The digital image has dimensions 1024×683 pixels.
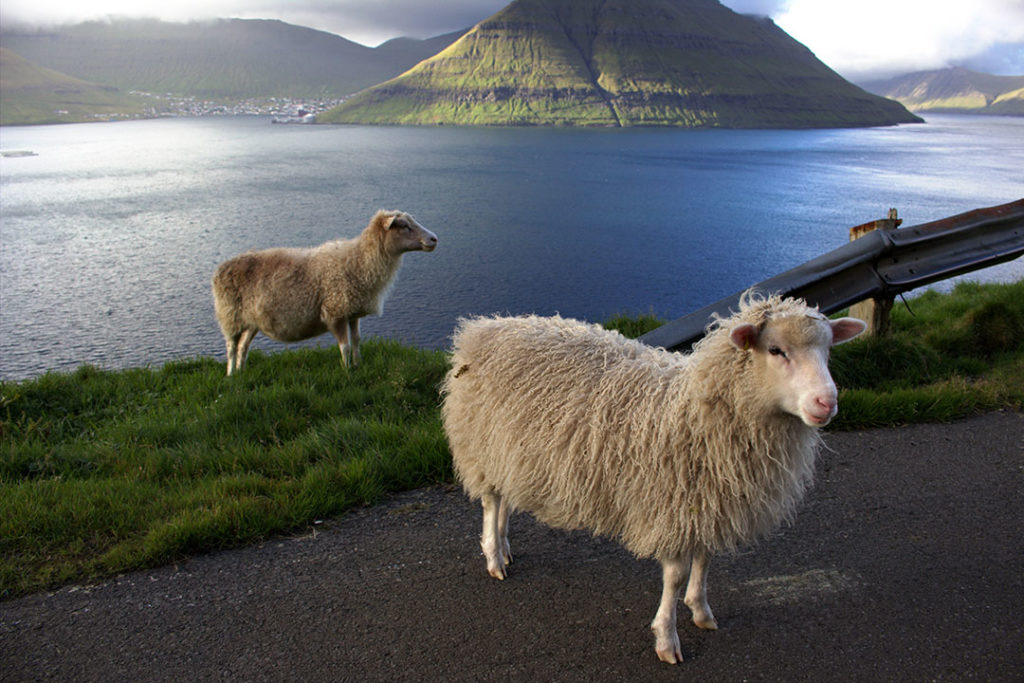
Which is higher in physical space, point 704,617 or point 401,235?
point 401,235

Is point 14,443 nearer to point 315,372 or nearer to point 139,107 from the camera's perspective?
point 315,372

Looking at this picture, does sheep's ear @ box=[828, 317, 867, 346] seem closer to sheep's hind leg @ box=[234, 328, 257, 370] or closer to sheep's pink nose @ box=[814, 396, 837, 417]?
sheep's pink nose @ box=[814, 396, 837, 417]

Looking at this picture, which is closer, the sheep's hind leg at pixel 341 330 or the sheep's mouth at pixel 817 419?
the sheep's mouth at pixel 817 419

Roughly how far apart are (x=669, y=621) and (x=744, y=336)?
1.46 m

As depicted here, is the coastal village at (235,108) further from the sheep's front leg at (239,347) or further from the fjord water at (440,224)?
the sheep's front leg at (239,347)

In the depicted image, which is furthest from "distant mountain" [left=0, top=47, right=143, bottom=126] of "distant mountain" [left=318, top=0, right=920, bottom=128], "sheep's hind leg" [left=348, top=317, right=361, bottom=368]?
"sheep's hind leg" [left=348, top=317, right=361, bottom=368]

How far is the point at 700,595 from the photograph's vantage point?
347 cm

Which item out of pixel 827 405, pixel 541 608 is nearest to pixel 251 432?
pixel 541 608

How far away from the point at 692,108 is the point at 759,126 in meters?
12.8

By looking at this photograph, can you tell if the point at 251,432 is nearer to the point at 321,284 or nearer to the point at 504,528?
the point at 504,528

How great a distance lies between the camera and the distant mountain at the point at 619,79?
105m

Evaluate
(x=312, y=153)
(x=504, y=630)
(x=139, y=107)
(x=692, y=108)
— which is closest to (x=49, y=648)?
(x=504, y=630)

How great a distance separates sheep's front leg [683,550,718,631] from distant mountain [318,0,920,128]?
332ft

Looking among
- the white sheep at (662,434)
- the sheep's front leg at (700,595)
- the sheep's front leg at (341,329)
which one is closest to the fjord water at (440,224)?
the sheep's front leg at (341,329)
